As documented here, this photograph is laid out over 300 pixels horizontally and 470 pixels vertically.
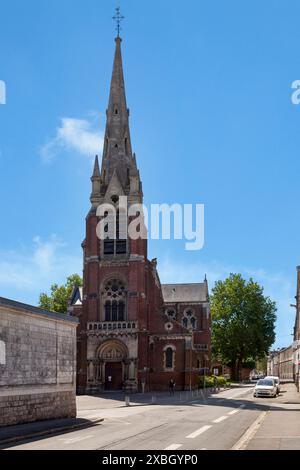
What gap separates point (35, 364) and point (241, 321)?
62.7m

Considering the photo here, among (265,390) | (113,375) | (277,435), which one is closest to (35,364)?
(277,435)

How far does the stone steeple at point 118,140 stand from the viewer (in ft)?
201

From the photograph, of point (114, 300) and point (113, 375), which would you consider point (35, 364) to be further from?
point (114, 300)

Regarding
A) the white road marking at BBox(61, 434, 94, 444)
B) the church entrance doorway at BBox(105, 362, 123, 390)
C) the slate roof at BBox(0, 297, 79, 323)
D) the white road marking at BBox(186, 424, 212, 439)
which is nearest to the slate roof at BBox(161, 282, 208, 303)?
the church entrance doorway at BBox(105, 362, 123, 390)

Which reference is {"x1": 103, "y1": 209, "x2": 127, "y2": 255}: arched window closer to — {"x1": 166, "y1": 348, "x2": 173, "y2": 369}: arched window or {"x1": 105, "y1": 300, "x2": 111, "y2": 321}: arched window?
{"x1": 105, "y1": 300, "x2": 111, "y2": 321}: arched window

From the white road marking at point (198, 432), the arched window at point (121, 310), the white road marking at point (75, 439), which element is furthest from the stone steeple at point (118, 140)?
the white road marking at point (75, 439)

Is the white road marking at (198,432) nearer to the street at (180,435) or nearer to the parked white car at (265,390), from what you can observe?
the street at (180,435)

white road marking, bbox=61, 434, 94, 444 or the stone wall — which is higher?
the stone wall

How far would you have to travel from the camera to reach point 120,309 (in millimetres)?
57312

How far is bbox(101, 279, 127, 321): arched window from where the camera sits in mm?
57219

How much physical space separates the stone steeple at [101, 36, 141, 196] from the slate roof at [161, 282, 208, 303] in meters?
27.3
